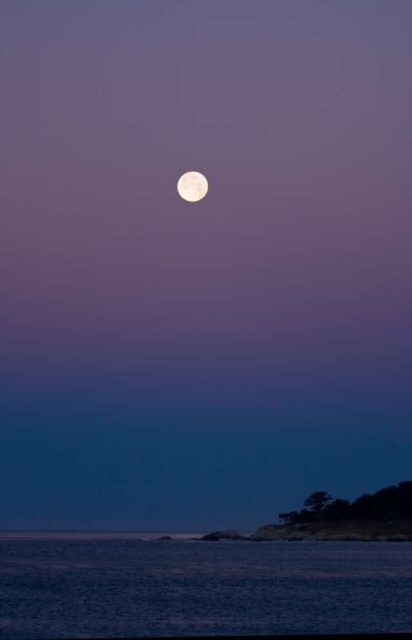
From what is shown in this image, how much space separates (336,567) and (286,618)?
1877 inches

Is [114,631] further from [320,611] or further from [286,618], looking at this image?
[320,611]

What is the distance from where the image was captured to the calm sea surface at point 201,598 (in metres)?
49.5

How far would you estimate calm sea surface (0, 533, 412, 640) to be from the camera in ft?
162

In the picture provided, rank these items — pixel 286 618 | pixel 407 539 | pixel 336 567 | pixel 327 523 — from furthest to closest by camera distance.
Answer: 1. pixel 327 523
2. pixel 407 539
3. pixel 336 567
4. pixel 286 618

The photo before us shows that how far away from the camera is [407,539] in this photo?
554 feet

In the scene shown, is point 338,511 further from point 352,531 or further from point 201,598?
point 201,598

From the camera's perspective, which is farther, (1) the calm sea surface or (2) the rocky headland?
(2) the rocky headland

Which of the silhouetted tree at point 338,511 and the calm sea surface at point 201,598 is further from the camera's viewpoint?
the silhouetted tree at point 338,511

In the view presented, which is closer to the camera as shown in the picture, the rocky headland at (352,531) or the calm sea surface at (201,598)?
the calm sea surface at (201,598)

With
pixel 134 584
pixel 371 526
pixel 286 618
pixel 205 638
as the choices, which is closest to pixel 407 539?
pixel 371 526

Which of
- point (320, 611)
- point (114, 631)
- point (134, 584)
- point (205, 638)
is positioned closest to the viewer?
point (205, 638)

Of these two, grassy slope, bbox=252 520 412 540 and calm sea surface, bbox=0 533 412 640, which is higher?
grassy slope, bbox=252 520 412 540

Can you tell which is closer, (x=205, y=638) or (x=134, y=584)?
(x=205, y=638)

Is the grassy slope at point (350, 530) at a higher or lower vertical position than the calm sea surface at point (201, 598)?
higher
